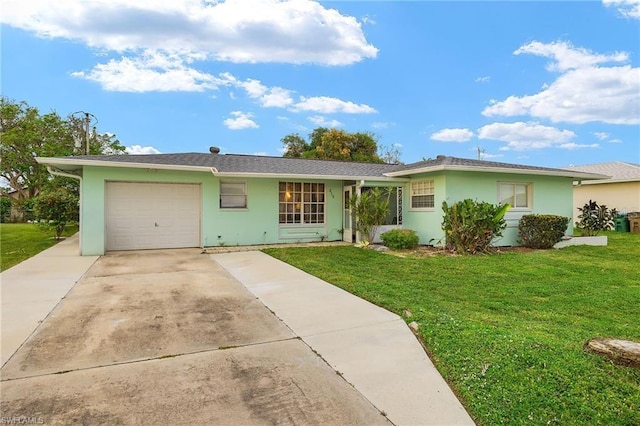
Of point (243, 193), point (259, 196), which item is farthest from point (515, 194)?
point (243, 193)

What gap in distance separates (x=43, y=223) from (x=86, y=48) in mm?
7096

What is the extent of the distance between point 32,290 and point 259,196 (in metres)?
7.21

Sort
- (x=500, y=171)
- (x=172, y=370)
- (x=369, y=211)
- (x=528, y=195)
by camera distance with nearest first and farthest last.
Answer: (x=172, y=370) < (x=500, y=171) < (x=369, y=211) < (x=528, y=195)

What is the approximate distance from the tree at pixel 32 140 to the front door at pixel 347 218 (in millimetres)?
21510

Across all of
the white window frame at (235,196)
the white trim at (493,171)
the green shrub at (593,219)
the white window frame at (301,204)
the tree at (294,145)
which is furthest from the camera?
the tree at (294,145)

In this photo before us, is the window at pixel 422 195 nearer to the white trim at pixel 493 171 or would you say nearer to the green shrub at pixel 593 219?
the white trim at pixel 493 171

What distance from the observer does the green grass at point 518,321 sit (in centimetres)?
268

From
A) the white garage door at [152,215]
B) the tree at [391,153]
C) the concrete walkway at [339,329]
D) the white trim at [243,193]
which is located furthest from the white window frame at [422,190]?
the tree at [391,153]

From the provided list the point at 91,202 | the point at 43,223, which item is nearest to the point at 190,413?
the point at 91,202

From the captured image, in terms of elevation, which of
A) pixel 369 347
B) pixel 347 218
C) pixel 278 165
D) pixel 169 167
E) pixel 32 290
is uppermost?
pixel 278 165

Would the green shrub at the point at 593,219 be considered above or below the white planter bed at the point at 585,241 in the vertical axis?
above

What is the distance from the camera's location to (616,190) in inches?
752

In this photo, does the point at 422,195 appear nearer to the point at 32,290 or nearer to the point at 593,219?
the point at 593,219

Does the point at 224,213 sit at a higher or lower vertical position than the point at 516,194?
lower
